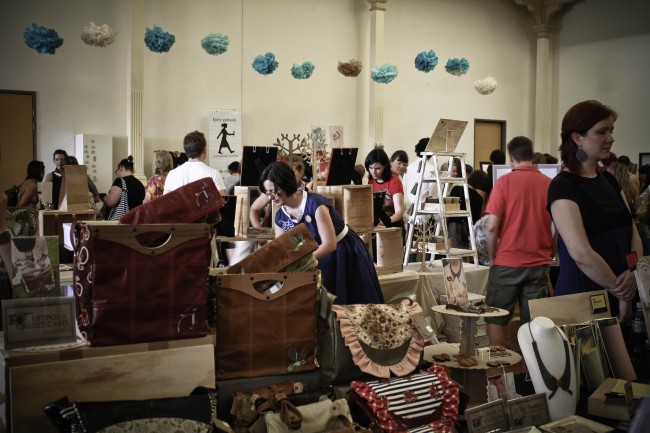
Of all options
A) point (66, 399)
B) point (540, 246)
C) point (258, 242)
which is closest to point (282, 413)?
point (66, 399)

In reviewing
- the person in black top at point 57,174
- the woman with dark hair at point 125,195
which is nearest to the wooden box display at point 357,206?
the woman with dark hair at point 125,195

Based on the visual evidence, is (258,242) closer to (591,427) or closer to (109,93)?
(591,427)

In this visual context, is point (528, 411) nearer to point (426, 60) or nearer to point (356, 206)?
point (356, 206)

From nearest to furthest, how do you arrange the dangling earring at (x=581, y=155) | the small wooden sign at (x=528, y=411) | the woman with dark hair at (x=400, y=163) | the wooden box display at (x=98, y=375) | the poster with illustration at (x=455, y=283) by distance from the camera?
the wooden box display at (x=98, y=375) < the small wooden sign at (x=528, y=411) < the dangling earring at (x=581, y=155) < the poster with illustration at (x=455, y=283) < the woman with dark hair at (x=400, y=163)

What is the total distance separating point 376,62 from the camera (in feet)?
39.1

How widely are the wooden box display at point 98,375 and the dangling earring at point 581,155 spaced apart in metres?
1.61

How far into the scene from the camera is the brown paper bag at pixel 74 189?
5.20m

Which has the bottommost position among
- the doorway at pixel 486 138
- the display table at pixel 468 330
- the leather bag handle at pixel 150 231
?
the display table at pixel 468 330

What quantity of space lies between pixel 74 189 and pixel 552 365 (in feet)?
13.4

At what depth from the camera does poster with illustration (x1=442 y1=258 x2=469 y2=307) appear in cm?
303

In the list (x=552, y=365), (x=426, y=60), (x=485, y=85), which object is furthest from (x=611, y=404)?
(x=485, y=85)

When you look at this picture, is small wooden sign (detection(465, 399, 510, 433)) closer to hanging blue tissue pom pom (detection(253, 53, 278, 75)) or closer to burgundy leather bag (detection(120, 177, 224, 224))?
burgundy leather bag (detection(120, 177, 224, 224))

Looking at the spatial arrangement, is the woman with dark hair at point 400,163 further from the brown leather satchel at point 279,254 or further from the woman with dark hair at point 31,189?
the brown leather satchel at point 279,254

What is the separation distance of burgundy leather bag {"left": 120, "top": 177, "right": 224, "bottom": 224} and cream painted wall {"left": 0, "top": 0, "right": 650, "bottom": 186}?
8.00m
